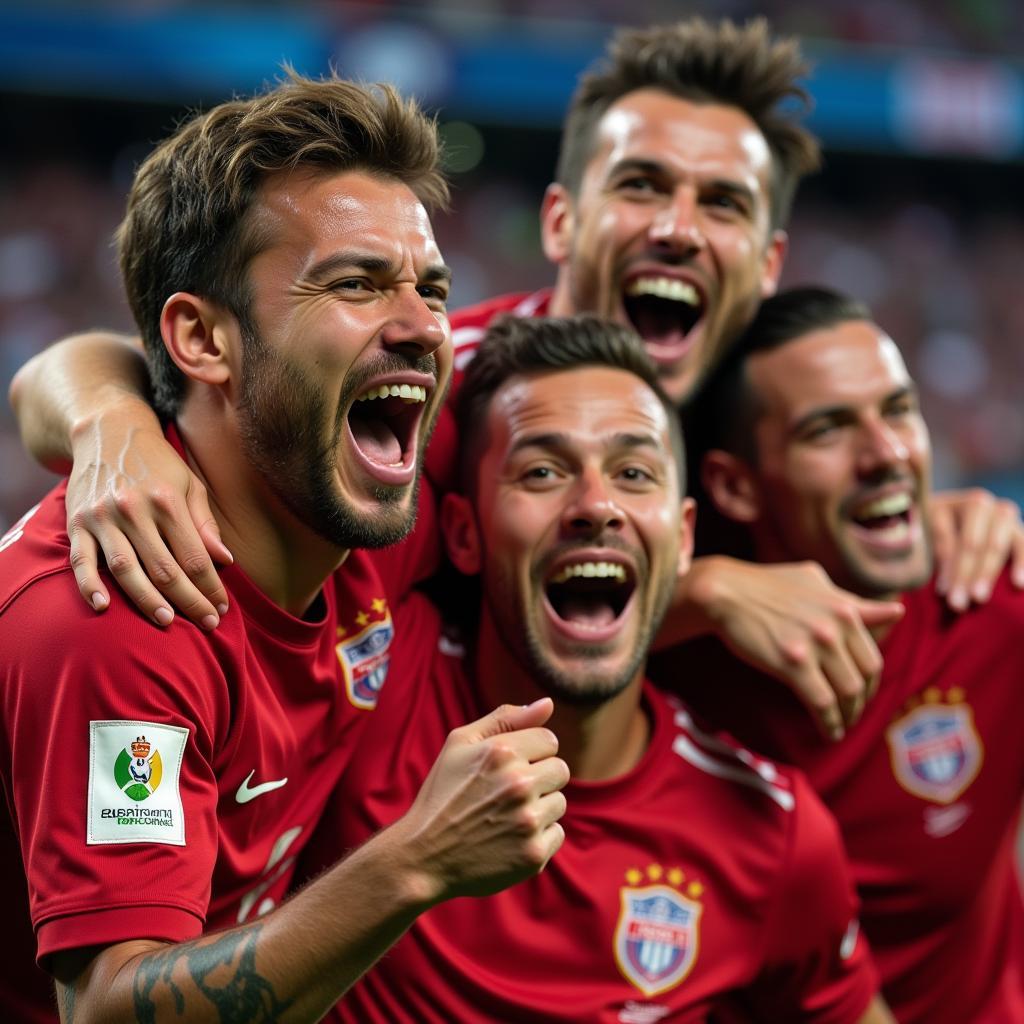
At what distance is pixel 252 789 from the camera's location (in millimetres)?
2367

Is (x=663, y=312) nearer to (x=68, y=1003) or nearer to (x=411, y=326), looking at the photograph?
(x=411, y=326)

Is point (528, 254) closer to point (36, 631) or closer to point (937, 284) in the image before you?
point (937, 284)

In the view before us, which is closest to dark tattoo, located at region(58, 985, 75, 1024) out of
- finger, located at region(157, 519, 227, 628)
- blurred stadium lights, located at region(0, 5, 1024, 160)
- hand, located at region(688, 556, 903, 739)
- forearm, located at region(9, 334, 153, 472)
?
finger, located at region(157, 519, 227, 628)

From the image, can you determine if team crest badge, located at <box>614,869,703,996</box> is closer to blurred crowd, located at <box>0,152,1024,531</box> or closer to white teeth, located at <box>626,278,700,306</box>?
white teeth, located at <box>626,278,700,306</box>

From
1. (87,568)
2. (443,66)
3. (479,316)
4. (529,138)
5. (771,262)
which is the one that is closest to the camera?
(87,568)

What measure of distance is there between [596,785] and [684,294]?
4.36 feet

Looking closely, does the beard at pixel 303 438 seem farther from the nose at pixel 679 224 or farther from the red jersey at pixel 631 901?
the nose at pixel 679 224

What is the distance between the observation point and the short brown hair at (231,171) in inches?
95.2

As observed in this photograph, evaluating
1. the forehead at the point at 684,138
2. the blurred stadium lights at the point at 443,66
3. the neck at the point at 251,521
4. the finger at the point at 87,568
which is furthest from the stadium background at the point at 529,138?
the finger at the point at 87,568

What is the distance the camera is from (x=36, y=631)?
6.81 ft

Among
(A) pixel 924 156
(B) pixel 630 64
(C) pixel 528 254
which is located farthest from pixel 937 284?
(B) pixel 630 64

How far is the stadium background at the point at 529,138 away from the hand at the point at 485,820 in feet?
28.5

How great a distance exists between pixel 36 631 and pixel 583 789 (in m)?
1.16

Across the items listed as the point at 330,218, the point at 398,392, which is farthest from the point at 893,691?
the point at 330,218
